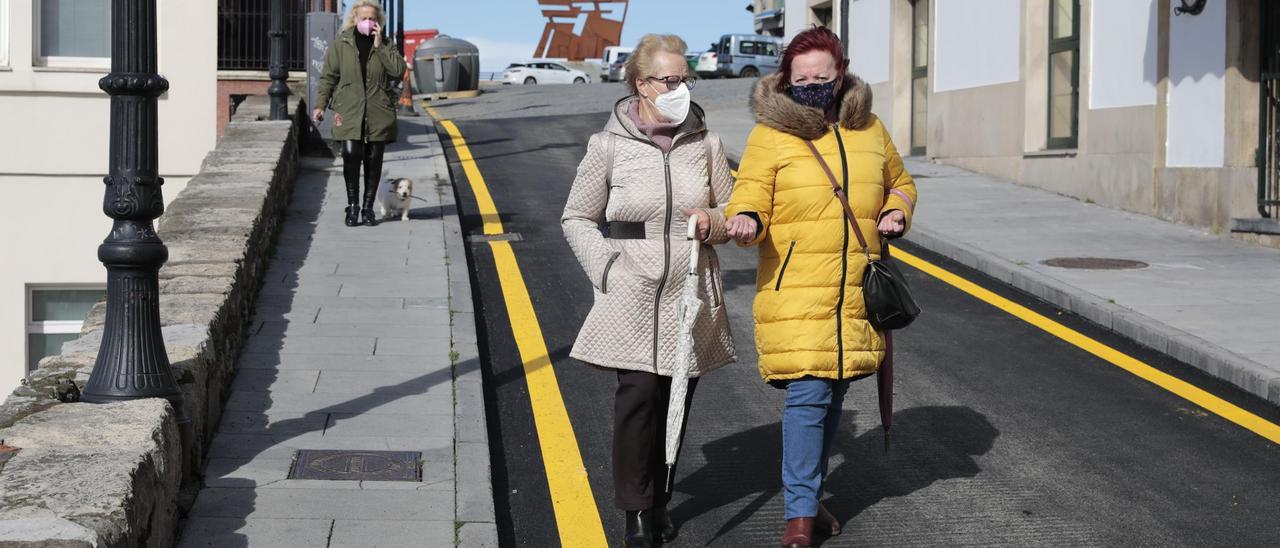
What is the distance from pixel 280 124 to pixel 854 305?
446 inches

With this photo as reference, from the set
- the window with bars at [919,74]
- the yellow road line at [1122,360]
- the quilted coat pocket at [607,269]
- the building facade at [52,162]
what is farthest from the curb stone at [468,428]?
the window with bars at [919,74]

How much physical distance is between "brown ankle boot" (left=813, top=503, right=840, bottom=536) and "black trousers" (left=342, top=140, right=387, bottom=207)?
24.9 feet

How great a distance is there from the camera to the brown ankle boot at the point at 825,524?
18.0 ft

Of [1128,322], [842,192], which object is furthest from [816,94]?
[1128,322]

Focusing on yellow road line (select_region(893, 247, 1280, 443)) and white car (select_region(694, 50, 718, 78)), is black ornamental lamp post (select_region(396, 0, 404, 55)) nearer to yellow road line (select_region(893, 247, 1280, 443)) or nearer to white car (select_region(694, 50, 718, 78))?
yellow road line (select_region(893, 247, 1280, 443))

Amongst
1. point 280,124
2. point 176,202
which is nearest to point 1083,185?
point 280,124

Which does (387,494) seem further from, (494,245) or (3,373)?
(3,373)

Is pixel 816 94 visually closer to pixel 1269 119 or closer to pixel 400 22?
pixel 1269 119

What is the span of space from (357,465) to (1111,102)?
12.7 meters

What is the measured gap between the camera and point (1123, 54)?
1634 centimetres

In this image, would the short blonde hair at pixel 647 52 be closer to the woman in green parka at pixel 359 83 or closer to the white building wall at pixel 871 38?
the woman in green parka at pixel 359 83

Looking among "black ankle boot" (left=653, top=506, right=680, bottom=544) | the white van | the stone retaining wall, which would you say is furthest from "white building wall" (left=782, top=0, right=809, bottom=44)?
the white van

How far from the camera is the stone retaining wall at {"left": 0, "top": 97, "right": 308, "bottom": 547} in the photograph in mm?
3879

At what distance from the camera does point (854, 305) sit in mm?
5195
